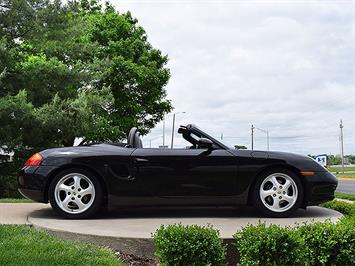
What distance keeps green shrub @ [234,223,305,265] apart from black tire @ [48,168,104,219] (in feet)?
7.11

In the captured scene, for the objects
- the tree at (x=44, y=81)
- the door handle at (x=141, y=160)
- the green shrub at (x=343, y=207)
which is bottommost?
the green shrub at (x=343, y=207)

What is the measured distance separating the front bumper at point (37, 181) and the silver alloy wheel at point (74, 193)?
16 cm

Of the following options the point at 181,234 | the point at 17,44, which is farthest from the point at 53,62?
the point at 181,234

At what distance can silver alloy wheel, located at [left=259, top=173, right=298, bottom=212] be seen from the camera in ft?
19.1

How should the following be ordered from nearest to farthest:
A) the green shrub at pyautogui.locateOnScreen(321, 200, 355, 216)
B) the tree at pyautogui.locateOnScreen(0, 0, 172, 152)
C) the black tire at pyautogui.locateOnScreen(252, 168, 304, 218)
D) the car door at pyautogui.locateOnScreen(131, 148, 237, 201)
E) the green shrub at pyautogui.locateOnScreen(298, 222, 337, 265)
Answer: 1. the green shrub at pyautogui.locateOnScreen(298, 222, 337, 265)
2. the car door at pyautogui.locateOnScreen(131, 148, 237, 201)
3. the black tire at pyautogui.locateOnScreen(252, 168, 304, 218)
4. the green shrub at pyautogui.locateOnScreen(321, 200, 355, 216)
5. the tree at pyautogui.locateOnScreen(0, 0, 172, 152)

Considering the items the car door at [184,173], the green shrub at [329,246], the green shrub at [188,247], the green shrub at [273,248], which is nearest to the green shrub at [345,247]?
the green shrub at [329,246]

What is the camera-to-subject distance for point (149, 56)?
2992cm

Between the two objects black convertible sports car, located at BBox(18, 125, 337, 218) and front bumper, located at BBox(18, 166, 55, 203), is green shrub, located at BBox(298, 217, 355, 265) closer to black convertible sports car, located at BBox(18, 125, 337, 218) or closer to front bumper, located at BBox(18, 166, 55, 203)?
black convertible sports car, located at BBox(18, 125, 337, 218)

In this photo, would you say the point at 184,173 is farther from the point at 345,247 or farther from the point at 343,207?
the point at 343,207

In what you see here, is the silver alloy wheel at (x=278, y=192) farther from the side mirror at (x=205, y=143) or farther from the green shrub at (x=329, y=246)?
the green shrub at (x=329, y=246)

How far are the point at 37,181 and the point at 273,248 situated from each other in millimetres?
2983

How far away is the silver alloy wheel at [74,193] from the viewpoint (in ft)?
18.6

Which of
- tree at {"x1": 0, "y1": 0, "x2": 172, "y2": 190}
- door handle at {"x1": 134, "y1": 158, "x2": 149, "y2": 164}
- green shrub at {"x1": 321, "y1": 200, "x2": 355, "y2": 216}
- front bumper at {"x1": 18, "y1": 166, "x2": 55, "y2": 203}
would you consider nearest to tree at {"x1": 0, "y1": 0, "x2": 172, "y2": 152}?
tree at {"x1": 0, "y1": 0, "x2": 172, "y2": 190}

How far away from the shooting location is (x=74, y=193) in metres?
5.68
